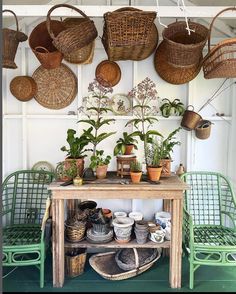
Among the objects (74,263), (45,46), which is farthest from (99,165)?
(45,46)

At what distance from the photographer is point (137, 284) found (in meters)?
2.50

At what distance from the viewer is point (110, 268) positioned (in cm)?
264

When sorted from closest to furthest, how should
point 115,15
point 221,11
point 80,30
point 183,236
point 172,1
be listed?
point 115,15 → point 80,30 → point 221,11 → point 183,236 → point 172,1

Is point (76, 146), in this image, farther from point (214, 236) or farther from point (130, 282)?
point (214, 236)

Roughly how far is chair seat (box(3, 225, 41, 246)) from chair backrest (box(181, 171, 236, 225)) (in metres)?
1.48

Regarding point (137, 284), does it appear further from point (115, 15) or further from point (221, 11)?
point (221, 11)

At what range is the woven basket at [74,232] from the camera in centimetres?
254

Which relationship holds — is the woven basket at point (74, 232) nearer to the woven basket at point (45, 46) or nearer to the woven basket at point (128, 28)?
the woven basket at point (45, 46)

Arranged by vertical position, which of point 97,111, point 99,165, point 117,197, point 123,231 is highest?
point 97,111

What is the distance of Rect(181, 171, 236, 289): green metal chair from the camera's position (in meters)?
2.55

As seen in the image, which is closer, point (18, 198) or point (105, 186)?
point (105, 186)

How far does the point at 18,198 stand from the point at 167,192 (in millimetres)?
1519

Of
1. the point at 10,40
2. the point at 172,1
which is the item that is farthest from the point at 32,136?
the point at 172,1

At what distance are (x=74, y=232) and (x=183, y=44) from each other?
178cm
